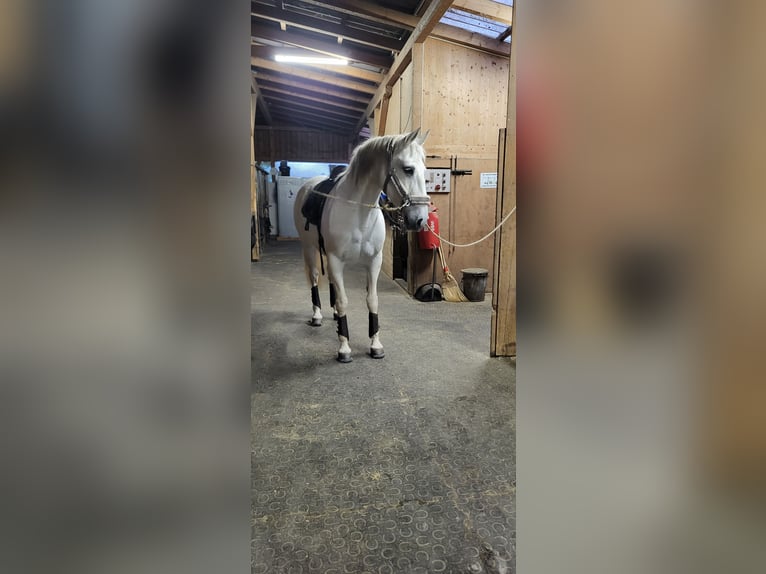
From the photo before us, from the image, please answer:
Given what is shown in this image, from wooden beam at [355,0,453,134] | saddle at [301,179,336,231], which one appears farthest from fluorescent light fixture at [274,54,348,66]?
saddle at [301,179,336,231]

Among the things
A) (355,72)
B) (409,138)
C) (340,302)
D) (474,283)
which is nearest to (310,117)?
(355,72)

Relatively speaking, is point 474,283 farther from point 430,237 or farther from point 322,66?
point 322,66

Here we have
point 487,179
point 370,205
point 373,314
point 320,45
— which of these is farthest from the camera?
point 320,45

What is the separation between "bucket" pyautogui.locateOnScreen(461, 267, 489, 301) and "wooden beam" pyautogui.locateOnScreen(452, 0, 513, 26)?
2.35 m

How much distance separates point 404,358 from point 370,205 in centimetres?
100

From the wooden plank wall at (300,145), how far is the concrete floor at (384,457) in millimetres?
9614

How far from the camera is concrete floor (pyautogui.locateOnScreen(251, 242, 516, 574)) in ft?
3.63

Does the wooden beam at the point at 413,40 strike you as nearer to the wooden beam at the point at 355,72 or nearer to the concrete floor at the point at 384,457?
the wooden beam at the point at 355,72

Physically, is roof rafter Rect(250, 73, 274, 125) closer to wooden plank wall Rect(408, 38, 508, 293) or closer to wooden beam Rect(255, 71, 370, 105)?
wooden beam Rect(255, 71, 370, 105)

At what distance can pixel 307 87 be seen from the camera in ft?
23.0

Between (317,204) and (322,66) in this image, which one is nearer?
(317,204)
